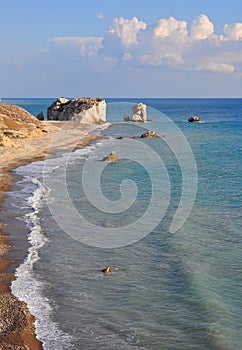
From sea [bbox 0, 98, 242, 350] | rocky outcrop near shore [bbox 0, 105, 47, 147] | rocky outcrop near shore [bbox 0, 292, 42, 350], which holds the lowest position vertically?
sea [bbox 0, 98, 242, 350]

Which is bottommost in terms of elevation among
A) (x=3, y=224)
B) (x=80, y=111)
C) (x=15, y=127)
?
(x=3, y=224)

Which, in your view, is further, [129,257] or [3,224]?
[3,224]

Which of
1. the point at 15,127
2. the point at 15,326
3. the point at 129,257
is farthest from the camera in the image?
the point at 15,127

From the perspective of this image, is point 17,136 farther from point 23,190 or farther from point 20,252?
point 20,252

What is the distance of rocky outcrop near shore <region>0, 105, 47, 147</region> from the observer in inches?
2310

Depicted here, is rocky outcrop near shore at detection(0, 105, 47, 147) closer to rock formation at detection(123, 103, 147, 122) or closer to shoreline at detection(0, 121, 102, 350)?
shoreline at detection(0, 121, 102, 350)

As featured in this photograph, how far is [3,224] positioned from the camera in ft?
82.2

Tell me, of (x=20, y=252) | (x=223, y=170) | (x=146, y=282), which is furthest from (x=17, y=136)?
(x=146, y=282)

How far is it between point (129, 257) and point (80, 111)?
8768 cm

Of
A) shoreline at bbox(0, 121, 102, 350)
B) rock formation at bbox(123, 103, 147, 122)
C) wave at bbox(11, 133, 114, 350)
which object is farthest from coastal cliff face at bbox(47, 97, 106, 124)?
wave at bbox(11, 133, 114, 350)

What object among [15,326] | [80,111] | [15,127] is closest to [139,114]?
[80,111]

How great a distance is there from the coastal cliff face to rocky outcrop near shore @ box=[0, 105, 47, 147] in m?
20.4

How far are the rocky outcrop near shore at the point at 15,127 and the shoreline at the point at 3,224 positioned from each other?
3.61ft

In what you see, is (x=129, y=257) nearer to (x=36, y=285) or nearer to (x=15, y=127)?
(x=36, y=285)
